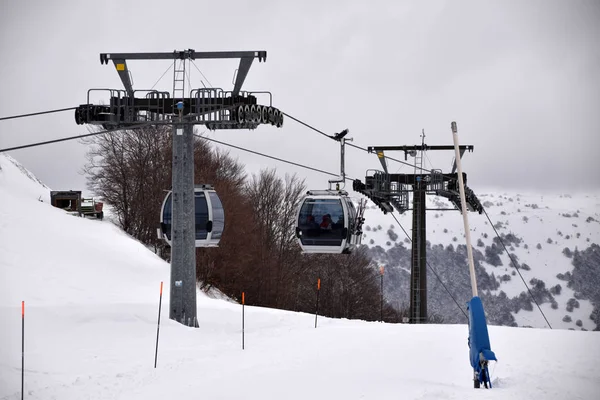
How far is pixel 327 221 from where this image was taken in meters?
23.5

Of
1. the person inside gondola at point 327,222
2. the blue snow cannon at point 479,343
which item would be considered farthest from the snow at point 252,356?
the person inside gondola at point 327,222

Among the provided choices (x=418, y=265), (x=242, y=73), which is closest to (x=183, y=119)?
(x=242, y=73)

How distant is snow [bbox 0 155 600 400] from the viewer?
13812 millimetres

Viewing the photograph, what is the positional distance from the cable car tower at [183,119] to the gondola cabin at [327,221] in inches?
99.5

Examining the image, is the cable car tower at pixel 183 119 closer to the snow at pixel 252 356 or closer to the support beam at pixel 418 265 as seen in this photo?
the snow at pixel 252 356

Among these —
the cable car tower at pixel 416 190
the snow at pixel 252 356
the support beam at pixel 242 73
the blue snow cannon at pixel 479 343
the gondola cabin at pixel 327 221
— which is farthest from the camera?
the cable car tower at pixel 416 190

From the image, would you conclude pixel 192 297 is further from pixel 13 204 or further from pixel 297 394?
pixel 13 204

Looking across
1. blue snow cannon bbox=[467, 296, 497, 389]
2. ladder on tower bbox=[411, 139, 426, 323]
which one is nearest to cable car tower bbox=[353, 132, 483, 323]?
ladder on tower bbox=[411, 139, 426, 323]

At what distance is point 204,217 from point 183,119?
9.30ft

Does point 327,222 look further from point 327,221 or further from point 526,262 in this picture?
point 526,262

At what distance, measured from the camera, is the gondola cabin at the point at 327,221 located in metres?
23.4

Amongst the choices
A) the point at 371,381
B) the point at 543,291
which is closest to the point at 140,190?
the point at 371,381

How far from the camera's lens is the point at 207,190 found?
23.5 metres

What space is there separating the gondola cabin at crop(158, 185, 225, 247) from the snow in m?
2.38
